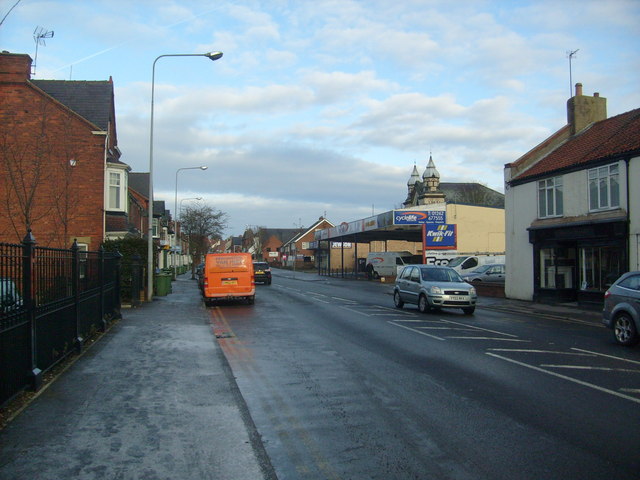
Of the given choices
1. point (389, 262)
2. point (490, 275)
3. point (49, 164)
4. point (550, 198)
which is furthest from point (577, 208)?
point (389, 262)

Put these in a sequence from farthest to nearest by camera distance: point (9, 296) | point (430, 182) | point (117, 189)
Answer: point (430, 182) → point (117, 189) → point (9, 296)

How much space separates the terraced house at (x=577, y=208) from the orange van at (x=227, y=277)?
1221 cm

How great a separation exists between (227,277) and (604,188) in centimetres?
1466

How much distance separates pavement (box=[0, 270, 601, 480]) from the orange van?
11.2 metres

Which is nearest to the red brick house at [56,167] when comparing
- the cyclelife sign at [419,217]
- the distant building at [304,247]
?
the cyclelife sign at [419,217]

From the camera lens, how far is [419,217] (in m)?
39.5

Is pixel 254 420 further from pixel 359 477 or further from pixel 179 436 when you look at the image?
pixel 359 477

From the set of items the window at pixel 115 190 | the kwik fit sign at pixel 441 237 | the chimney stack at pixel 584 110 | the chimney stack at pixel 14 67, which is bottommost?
the kwik fit sign at pixel 441 237

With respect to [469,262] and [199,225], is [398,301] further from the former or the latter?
[199,225]

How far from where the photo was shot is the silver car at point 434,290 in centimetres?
1806

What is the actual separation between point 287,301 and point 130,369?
619 inches

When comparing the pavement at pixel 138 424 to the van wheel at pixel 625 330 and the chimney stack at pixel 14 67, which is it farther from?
the chimney stack at pixel 14 67

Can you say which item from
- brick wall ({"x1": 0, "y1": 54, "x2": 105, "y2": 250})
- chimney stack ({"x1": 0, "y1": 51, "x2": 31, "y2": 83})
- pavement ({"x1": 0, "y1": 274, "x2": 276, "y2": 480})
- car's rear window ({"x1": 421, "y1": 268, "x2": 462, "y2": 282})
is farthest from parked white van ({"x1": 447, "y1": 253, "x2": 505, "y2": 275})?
pavement ({"x1": 0, "y1": 274, "x2": 276, "y2": 480})

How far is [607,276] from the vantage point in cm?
1922
